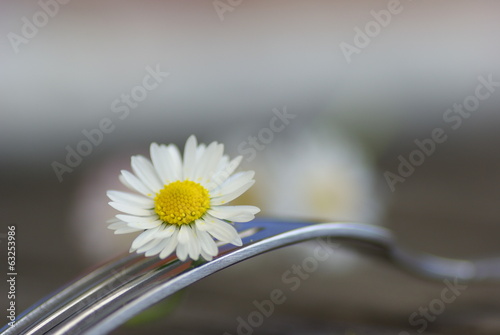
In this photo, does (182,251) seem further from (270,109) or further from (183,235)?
(270,109)

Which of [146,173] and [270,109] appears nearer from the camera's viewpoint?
[146,173]

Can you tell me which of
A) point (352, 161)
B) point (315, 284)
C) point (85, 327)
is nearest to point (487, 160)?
point (352, 161)

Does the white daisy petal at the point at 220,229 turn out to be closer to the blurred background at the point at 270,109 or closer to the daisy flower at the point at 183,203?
the daisy flower at the point at 183,203

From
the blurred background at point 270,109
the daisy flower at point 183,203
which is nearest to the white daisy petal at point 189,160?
the daisy flower at point 183,203

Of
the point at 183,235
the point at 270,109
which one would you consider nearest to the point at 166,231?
the point at 183,235

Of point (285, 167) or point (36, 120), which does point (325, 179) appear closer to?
point (285, 167)

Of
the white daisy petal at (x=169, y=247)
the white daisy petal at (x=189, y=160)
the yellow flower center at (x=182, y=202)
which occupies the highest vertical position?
the white daisy petal at (x=189, y=160)
